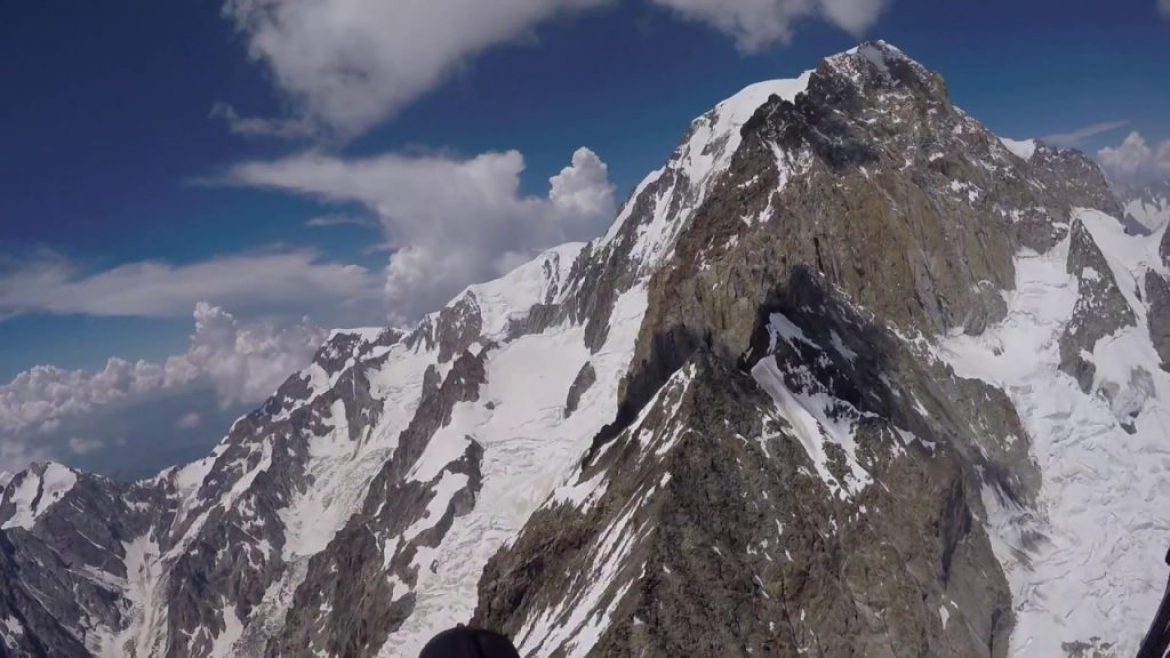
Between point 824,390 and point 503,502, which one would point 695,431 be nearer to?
point 824,390

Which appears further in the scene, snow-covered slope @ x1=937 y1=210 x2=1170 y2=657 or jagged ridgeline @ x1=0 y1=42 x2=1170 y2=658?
snow-covered slope @ x1=937 y1=210 x2=1170 y2=657

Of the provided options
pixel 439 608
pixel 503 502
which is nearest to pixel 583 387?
pixel 503 502

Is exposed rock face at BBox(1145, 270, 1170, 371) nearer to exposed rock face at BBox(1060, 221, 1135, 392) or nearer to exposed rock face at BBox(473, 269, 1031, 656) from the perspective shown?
exposed rock face at BBox(1060, 221, 1135, 392)

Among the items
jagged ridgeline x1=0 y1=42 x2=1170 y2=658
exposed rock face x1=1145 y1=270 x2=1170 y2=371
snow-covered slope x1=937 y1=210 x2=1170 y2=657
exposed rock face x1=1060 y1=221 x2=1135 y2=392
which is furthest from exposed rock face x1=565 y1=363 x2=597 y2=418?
exposed rock face x1=1145 y1=270 x2=1170 y2=371

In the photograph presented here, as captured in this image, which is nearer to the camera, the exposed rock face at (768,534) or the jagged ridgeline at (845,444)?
the exposed rock face at (768,534)

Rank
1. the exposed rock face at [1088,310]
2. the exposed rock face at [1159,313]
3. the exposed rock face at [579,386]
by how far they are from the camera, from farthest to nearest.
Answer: the exposed rock face at [579,386] → the exposed rock face at [1159,313] → the exposed rock face at [1088,310]

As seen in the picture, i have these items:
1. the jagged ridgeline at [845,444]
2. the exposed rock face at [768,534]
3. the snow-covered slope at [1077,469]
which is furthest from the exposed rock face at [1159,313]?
the exposed rock face at [768,534]

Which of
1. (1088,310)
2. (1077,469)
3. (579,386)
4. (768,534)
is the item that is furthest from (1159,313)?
(768,534)

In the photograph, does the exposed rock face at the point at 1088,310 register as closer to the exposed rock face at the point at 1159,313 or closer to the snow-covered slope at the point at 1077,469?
the snow-covered slope at the point at 1077,469

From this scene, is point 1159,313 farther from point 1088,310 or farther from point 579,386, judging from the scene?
point 579,386
